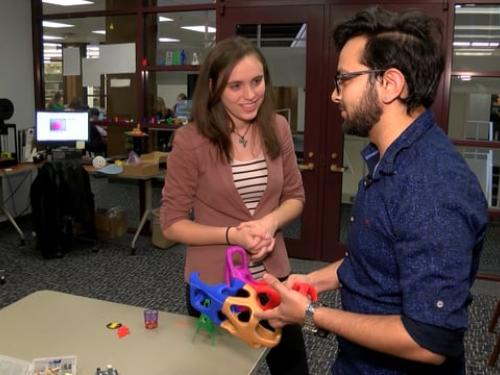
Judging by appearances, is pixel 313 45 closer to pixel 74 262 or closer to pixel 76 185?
pixel 76 185

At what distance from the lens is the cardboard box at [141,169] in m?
4.54

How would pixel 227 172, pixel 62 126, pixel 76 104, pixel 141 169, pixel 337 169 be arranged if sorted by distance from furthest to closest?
pixel 76 104, pixel 62 126, pixel 141 169, pixel 337 169, pixel 227 172

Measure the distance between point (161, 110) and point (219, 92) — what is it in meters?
3.64

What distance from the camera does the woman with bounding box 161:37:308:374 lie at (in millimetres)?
1562

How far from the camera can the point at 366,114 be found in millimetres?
1055

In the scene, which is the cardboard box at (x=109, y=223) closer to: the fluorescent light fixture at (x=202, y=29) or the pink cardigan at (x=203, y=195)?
the fluorescent light fixture at (x=202, y=29)

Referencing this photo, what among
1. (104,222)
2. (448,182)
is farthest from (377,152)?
(104,222)

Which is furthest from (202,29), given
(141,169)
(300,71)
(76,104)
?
(76,104)

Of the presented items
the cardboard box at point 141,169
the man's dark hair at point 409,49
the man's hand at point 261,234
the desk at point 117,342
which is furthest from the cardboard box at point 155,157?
the man's dark hair at point 409,49

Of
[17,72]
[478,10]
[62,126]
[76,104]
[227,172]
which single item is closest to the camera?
[227,172]

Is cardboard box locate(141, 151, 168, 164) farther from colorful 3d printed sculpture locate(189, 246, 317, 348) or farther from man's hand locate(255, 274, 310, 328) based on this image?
man's hand locate(255, 274, 310, 328)

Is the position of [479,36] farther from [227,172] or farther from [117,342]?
[117,342]

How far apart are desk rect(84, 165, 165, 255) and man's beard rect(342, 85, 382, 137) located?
3616 mm

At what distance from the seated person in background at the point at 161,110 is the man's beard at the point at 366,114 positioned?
4132 millimetres
